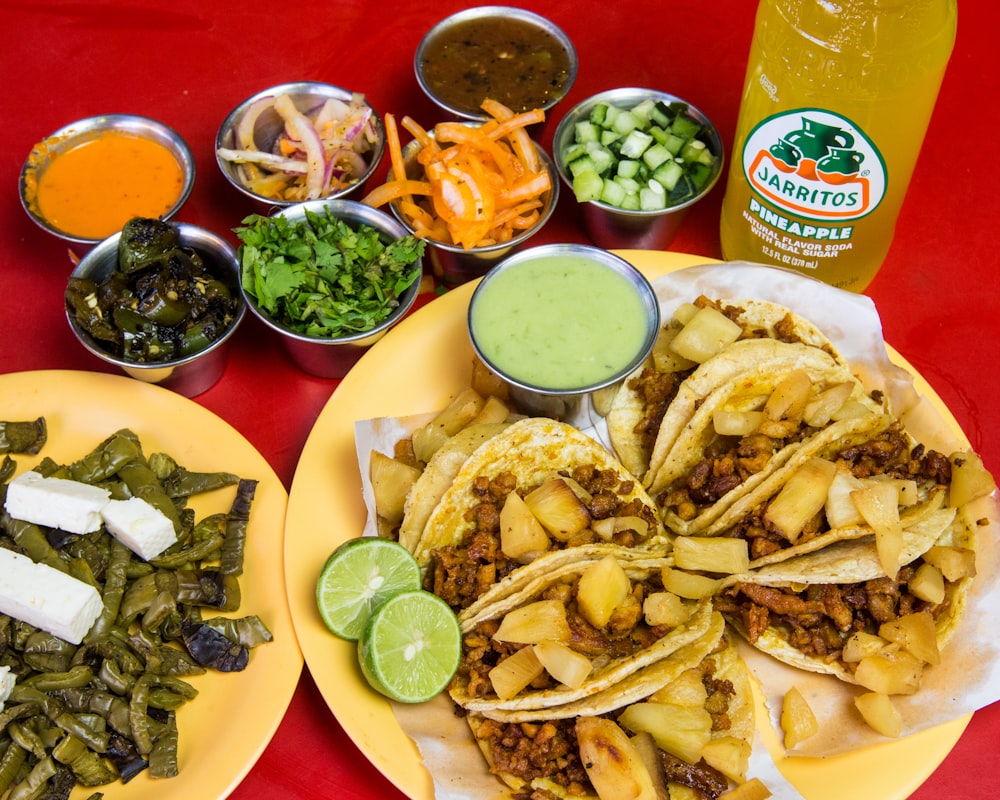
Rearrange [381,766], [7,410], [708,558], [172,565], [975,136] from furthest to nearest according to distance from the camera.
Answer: [975,136] → [7,410] → [172,565] → [708,558] → [381,766]

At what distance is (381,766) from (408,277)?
6.21 feet

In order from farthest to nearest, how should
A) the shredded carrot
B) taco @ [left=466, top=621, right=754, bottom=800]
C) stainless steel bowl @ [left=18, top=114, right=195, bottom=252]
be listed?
stainless steel bowl @ [left=18, top=114, right=195, bottom=252] < the shredded carrot < taco @ [left=466, top=621, right=754, bottom=800]

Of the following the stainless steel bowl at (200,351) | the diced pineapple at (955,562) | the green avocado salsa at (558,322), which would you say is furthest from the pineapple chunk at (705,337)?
the stainless steel bowl at (200,351)

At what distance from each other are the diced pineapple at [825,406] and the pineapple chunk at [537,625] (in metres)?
1.19

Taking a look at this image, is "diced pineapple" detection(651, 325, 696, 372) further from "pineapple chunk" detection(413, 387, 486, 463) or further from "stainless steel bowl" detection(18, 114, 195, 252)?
"stainless steel bowl" detection(18, 114, 195, 252)

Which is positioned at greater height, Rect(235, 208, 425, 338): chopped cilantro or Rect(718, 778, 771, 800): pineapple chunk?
Rect(235, 208, 425, 338): chopped cilantro

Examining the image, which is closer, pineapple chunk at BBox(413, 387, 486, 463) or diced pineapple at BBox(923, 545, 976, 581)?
diced pineapple at BBox(923, 545, 976, 581)

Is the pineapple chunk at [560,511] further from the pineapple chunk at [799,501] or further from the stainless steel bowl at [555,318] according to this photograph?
the pineapple chunk at [799,501]

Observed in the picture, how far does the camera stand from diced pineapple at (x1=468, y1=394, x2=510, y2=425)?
3789 millimetres

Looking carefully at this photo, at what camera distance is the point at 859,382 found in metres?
3.78

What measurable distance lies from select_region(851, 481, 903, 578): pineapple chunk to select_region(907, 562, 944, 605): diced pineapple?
178 mm

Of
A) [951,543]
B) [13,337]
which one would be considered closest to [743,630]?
[951,543]

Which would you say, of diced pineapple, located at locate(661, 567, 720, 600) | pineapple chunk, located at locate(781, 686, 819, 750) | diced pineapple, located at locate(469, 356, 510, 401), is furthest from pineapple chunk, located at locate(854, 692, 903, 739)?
diced pineapple, located at locate(469, 356, 510, 401)

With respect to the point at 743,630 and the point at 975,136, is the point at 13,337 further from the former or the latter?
the point at 975,136
